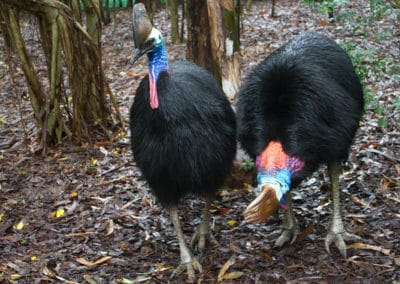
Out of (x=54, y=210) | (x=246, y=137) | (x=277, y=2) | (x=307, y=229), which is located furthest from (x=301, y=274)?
(x=277, y=2)

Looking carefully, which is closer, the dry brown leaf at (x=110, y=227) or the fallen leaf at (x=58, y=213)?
the dry brown leaf at (x=110, y=227)

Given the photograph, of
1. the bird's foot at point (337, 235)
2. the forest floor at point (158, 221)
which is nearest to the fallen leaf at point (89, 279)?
the forest floor at point (158, 221)

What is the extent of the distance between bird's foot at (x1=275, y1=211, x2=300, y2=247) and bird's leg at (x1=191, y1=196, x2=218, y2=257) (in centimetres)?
44

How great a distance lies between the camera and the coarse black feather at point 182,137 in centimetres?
300

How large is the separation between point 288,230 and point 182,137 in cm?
103

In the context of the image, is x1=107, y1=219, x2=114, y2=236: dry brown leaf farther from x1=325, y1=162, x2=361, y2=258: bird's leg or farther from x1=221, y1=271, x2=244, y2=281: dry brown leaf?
x1=325, y1=162, x2=361, y2=258: bird's leg

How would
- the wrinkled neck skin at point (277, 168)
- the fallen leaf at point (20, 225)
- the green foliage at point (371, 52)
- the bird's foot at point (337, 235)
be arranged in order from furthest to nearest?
the fallen leaf at point (20, 225) → the green foliage at point (371, 52) → the bird's foot at point (337, 235) → the wrinkled neck skin at point (277, 168)

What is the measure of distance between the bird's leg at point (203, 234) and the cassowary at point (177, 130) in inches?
8.7

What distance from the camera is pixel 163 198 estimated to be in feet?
10.6

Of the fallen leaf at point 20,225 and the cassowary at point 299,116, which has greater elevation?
the cassowary at point 299,116

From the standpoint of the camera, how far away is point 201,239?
3.60 meters

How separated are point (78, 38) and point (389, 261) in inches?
132

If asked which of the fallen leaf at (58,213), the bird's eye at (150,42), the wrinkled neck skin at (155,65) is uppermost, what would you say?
the bird's eye at (150,42)

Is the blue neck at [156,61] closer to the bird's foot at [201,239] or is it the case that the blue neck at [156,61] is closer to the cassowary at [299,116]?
the cassowary at [299,116]
